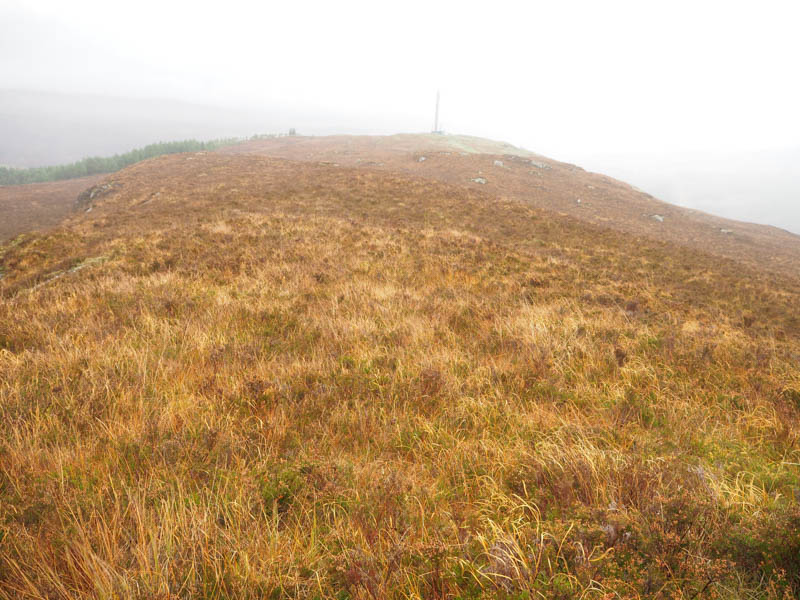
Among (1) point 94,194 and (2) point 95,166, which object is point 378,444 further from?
(2) point 95,166

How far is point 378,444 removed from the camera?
9.48 feet

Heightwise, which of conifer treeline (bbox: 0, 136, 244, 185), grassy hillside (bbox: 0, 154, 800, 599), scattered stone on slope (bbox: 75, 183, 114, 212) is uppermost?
conifer treeline (bbox: 0, 136, 244, 185)

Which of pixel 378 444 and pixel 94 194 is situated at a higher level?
pixel 94 194

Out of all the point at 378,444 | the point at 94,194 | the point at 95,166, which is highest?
the point at 95,166

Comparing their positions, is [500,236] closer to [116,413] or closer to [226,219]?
[226,219]

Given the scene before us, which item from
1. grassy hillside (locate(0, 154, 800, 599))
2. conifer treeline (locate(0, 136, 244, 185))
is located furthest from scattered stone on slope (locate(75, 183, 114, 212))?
conifer treeline (locate(0, 136, 244, 185))

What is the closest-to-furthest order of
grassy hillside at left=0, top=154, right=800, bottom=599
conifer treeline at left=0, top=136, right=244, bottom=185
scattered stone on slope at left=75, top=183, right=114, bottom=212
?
grassy hillside at left=0, top=154, right=800, bottom=599 < scattered stone on slope at left=75, top=183, right=114, bottom=212 < conifer treeline at left=0, top=136, right=244, bottom=185

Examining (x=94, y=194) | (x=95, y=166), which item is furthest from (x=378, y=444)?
(x=95, y=166)

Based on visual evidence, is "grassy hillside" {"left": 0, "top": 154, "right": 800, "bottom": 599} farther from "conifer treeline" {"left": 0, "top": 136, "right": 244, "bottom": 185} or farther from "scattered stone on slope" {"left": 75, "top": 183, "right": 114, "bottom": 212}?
"conifer treeline" {"left": 0, "top": 136, "right": 244, "bottom": 185}

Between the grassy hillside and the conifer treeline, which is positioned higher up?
the conifer treeline

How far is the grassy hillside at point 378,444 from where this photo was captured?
1.69 meters

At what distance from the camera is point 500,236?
17.0 meters

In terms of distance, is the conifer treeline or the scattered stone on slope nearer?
the scattered stone on slope

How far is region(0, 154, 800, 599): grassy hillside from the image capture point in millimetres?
1686
